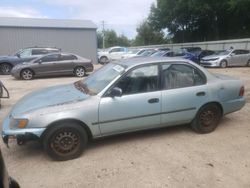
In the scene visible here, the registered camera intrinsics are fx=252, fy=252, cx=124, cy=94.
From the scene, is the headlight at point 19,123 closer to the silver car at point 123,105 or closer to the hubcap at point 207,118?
the silver car at point 123,105

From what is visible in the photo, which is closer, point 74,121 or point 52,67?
point 74,121

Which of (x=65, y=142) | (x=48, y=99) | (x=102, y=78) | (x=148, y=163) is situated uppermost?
(x=102, y=78)

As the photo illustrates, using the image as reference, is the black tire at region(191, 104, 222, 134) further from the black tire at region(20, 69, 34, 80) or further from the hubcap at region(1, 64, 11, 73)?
the hubcap at region(1, 64, 11, 73)

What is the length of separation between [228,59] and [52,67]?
12.5 meters

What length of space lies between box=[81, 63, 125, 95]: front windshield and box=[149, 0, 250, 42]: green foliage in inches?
1179

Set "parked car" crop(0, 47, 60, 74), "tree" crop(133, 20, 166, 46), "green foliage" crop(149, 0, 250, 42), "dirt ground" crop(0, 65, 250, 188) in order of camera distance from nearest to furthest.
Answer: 1. "dirt ground" crop(0, 65, 250, 188)
2. "parked car" crop(0, 47, 60, 74)
3. "green foliage" crop(149, 0, 250, 42)
4. "tree" crop(133, 20, 166, 46)

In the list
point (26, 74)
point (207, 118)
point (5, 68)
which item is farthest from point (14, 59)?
point (207, 118)

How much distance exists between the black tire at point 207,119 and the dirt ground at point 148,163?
0.13m

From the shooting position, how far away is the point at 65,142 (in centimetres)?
375

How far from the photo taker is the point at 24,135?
3533mm

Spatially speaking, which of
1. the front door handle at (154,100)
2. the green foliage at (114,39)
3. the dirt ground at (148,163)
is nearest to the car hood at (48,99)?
the dirt ground at (148,163)

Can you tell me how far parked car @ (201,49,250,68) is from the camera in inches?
713

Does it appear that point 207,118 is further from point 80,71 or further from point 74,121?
point 80,71

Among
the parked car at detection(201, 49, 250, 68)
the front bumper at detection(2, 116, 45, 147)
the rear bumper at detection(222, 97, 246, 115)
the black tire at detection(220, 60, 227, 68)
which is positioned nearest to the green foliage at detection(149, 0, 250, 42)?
the parked car at detection(201, 49, 250, 68)
